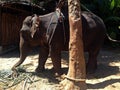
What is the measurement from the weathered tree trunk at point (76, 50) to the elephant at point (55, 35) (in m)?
1.11

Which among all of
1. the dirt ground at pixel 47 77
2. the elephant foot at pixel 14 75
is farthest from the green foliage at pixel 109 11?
the elephant foot at pixel 14 75

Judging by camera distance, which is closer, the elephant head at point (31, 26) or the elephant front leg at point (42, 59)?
the elephant head at point (31, 26)

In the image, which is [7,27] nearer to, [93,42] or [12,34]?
[12,34]

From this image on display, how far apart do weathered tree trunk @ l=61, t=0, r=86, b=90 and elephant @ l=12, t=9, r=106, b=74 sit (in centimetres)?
111

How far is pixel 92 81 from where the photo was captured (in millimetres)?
9047

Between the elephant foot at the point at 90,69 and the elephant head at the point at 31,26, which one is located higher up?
the elephant head at the point at 31,26

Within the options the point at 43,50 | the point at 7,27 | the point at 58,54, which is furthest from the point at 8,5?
the point at 58,54

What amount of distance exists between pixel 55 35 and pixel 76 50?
4.07 feet

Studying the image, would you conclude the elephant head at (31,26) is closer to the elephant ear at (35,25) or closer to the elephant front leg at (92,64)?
the elephant ear at (35,25)

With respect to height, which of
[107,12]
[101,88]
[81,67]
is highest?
[107,12]

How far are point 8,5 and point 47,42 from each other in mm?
3587

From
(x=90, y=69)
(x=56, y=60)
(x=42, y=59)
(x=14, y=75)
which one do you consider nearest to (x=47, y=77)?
(x=56, y=60)

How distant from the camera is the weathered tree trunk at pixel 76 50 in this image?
8000mm

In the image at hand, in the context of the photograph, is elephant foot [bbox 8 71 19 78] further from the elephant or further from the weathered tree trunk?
the weathered tree trunk
